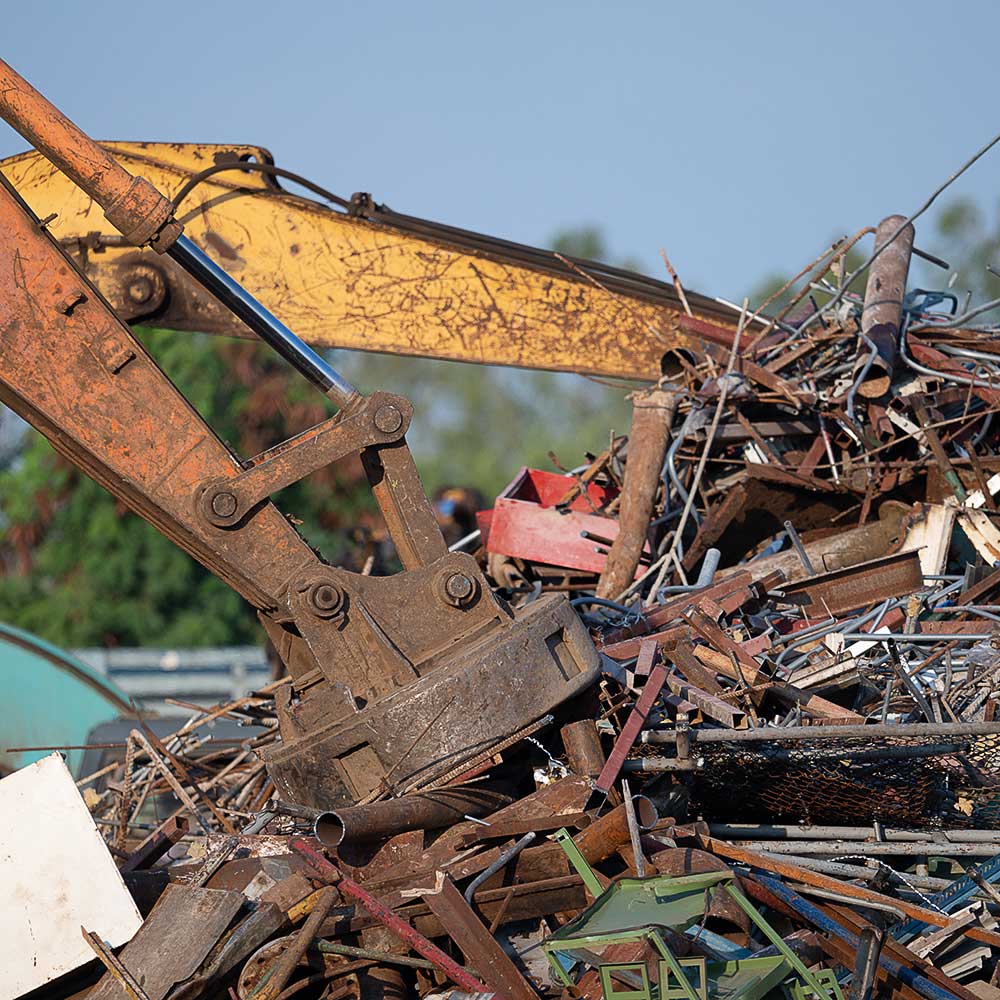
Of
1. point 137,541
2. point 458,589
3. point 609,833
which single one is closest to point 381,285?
point 458,589

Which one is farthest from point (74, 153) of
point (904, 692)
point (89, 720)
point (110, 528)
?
point (110, 528)

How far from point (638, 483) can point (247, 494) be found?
2.36m

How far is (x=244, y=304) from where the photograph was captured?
4441 mm

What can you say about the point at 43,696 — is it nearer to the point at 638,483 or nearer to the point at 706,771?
the point at 638,483

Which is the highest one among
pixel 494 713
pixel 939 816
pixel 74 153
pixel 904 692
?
pixel 74 153

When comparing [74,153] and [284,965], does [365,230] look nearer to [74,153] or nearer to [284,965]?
[74,153]

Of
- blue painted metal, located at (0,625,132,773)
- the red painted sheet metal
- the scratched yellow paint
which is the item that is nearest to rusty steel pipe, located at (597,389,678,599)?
the red painted sheet metal

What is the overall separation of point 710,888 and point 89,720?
264 inches

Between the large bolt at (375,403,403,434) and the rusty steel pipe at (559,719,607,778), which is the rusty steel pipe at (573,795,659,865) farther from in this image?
the large bolt at (375,403,403,434)

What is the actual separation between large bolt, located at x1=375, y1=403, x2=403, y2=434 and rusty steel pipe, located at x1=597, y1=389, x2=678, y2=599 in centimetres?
186

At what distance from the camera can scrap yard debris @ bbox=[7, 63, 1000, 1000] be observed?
12.0ft

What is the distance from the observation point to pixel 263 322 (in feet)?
14.6

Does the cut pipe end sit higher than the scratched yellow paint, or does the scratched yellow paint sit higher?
the scratched yellow paint

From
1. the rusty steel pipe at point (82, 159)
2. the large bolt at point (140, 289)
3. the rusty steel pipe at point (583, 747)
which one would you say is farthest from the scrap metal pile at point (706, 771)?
the large bolt at point (140, 289)
